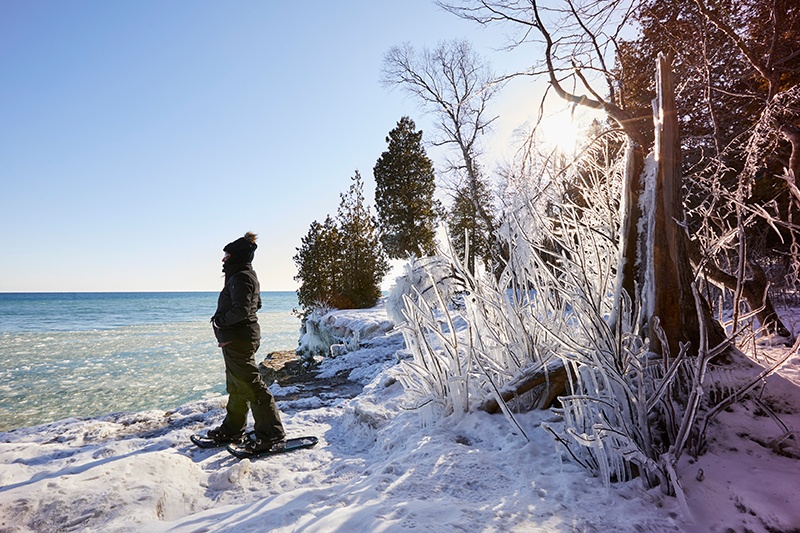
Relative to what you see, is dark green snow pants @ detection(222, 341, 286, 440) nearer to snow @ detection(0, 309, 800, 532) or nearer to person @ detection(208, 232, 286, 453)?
person @ detection(208, 232, 286, 453)

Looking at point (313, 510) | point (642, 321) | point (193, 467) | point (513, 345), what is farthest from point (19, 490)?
point (642, 321)

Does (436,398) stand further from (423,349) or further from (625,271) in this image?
(625,271)

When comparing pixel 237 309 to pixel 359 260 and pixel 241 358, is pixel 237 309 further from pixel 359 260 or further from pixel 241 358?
pixel 359 260

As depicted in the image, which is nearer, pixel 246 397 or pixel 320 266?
pixel 246 397

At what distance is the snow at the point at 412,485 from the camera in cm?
150

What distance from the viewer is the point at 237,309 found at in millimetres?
3287

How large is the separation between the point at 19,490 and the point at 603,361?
10.9 ft

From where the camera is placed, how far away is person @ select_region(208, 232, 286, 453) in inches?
127

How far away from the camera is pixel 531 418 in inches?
106

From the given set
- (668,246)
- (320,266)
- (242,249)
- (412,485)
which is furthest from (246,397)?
(320,266)

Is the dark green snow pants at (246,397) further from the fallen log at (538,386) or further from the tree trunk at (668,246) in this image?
the tree trunk at (668,246)

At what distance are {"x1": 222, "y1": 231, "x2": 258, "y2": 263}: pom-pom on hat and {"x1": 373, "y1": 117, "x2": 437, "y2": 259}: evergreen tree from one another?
17.3m

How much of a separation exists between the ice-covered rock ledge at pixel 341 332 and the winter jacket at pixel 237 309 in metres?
5.30

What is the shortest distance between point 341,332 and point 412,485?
31.9ft
